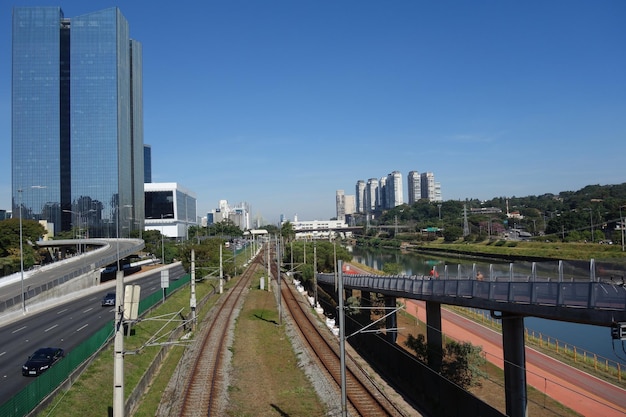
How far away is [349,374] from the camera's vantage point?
2906cm

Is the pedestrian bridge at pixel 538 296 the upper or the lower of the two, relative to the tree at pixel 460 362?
upper

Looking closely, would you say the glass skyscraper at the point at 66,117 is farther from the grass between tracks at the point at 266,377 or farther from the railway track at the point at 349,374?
the grass between tracks at the point at 266,377

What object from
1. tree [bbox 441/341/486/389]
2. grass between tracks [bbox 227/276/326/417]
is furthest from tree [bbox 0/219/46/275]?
tree [bbox 441/341/486/389]

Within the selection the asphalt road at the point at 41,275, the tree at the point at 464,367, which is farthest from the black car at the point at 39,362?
the tree at the point at 464,367

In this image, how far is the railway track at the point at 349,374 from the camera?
23656 millimetres

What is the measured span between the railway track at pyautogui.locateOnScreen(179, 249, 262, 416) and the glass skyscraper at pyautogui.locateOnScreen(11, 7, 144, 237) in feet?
445

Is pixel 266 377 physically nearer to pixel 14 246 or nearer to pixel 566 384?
pixel 566 384

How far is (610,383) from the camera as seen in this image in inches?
1283

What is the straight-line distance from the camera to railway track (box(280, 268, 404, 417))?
77.6 ft

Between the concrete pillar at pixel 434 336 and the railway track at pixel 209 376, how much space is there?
1245 centimetres

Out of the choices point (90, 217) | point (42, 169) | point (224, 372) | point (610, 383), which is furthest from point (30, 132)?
point (610, 383)

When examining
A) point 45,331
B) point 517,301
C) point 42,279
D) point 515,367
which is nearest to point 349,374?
point 515,367

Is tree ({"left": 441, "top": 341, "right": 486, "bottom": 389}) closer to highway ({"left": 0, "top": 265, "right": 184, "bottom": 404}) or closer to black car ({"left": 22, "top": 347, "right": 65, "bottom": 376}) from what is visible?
highway ({"left": 0, "top": 265, "right": 184, "bottom": 404})

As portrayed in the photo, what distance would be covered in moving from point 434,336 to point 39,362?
22.2 meters
